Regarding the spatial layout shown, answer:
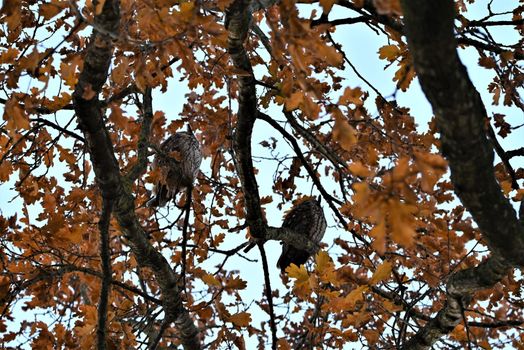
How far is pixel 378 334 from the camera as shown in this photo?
4191 millimetres

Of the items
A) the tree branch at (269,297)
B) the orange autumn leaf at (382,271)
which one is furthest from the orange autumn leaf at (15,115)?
the tree branch at (269,297)

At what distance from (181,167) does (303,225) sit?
2.36 metres

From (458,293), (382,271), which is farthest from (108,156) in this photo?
(458,293)

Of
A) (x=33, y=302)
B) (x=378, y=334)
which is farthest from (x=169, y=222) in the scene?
(x=378, y=334)

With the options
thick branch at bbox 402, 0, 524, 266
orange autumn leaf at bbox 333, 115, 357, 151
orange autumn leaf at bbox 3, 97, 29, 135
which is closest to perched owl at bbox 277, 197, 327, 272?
thick branch at bbox 402, 0, 524, 266

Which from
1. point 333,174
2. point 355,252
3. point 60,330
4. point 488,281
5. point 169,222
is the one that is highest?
point 333,174

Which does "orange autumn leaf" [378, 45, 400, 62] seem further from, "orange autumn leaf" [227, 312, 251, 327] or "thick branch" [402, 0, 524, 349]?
"orange autumn leaf" [227, 312, 251, 327]

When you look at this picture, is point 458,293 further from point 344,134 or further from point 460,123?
point 344,134

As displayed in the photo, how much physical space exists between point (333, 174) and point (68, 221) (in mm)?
2920

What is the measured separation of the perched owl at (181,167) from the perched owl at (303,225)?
159 centimetres

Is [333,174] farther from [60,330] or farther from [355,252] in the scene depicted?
[60,330]

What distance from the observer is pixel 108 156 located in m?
3.15

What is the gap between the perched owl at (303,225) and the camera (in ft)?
22.5

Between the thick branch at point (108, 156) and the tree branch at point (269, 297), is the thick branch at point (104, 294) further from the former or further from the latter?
the tree branch at point (269, 297)
